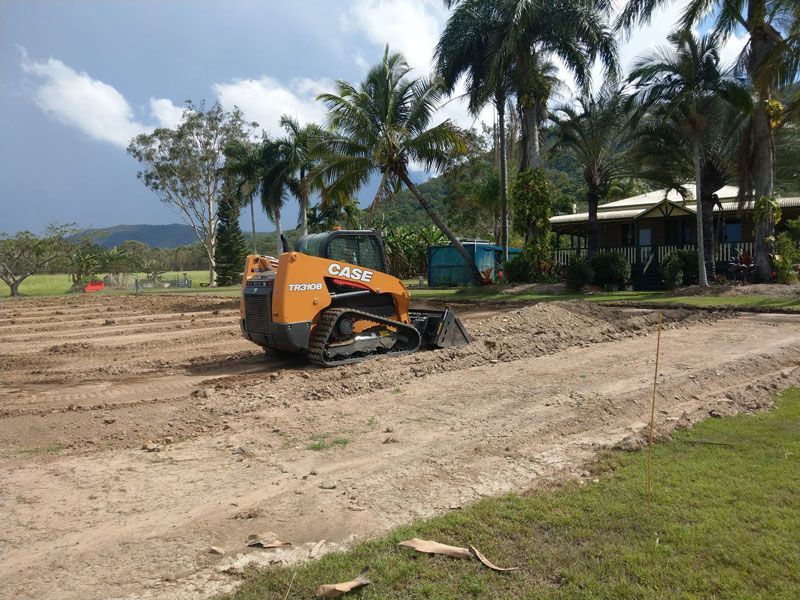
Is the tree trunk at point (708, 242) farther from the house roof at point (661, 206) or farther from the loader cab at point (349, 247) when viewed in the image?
the loader cab at point (349, 247)

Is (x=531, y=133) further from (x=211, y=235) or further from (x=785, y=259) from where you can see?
(x=211, y=235)

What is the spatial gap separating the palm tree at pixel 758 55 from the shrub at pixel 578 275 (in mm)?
5962

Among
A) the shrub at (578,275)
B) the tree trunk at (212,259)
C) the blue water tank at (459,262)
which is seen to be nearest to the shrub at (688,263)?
the shrub at (578,275)

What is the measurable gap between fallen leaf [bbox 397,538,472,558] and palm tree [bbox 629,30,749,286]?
21673mm

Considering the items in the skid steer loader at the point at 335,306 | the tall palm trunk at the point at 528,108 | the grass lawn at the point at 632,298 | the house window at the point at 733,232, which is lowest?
the grass lawn at the point at 632,298

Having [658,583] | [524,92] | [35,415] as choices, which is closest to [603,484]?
[658,583]

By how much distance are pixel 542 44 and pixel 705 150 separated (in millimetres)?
8095

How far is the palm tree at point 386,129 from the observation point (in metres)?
25.5

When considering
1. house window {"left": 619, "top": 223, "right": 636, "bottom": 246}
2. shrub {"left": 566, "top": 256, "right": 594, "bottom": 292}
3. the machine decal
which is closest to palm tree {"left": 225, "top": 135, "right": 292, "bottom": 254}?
house window {"left": 619, "top": 223, "right": 636, "bottom": 246}

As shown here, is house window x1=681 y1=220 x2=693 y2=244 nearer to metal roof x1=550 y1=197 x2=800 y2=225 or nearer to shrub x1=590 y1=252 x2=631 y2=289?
metal roof x1=550 y1=197 x2=800 y2=225

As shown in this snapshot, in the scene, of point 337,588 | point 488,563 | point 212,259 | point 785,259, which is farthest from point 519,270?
point 212,259

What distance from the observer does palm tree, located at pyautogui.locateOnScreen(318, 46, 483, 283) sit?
2553cm

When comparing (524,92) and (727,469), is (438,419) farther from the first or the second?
(524,92)

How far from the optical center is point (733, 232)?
29000mm
